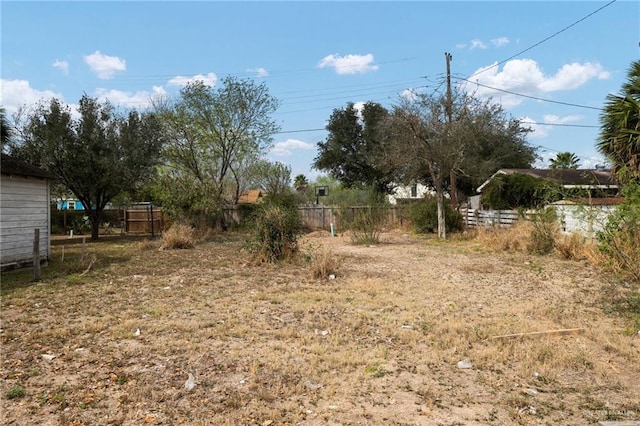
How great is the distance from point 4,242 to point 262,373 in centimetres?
878

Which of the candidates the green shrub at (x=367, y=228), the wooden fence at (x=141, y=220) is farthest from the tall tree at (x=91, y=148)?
the green shrub at (x=367, y=228)

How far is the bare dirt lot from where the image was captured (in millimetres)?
2885

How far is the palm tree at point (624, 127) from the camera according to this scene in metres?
8.82

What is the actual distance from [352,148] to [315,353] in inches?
1141

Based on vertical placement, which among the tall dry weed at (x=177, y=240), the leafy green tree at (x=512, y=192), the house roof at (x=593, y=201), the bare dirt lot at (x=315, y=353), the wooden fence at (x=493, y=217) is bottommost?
the bare dirt lot at (x=315, y=353)

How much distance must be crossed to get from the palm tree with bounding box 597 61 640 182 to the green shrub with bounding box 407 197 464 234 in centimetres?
732

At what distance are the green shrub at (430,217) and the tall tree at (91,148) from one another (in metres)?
11.9

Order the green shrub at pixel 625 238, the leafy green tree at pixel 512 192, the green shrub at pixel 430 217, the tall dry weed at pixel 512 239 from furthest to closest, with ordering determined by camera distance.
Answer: the green shrub at pixel 430 217, the leafy green tree at pixel 512 192, the tall dry weed at pixel 512 239, the green shrub at pixel 625 238

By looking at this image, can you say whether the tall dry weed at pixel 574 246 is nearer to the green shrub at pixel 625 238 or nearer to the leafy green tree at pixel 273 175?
the green shrub at pixel 625 238

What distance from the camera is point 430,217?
711 inches

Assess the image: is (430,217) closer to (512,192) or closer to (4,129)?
(512,192)

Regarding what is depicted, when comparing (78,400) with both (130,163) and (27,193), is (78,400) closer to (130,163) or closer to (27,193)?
(27,193)

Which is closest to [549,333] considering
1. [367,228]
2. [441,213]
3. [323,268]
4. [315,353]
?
[315,353]

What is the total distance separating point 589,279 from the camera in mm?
7496
